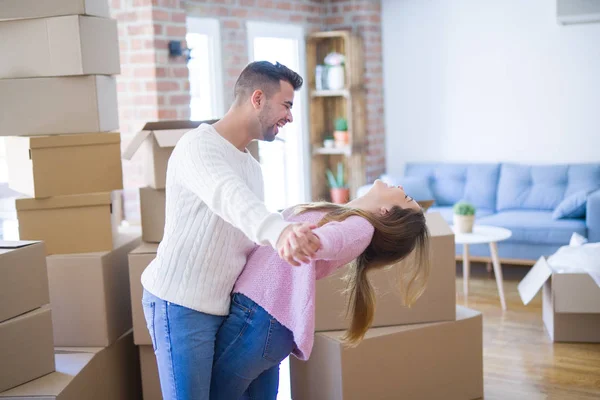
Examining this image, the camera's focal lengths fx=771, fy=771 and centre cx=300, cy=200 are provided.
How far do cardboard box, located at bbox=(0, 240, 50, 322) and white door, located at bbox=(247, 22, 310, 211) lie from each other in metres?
3.47

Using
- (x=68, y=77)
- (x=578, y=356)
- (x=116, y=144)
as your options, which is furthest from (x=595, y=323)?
(x=68, y=77)

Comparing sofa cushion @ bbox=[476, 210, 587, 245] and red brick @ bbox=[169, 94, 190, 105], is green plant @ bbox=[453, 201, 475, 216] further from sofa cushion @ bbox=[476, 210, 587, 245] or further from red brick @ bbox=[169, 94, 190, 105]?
red brick @ bbox=[169, 94, 190, 105]

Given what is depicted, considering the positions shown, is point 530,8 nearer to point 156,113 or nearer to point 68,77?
point 156,113

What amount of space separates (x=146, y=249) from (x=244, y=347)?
1.26 metres

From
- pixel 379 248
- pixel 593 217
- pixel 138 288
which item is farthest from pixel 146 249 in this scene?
pixel 593 217

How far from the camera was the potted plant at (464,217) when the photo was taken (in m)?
5.01

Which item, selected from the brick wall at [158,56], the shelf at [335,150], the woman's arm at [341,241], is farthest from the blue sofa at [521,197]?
the woman's arm at [341,241]

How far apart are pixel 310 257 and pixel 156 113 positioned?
3.25 metres

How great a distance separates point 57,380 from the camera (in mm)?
2619

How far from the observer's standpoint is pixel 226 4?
A: 217 inches

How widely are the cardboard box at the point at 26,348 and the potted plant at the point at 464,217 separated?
120 inches

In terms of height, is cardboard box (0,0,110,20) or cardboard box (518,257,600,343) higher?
cardboard box (0,0,110,20)

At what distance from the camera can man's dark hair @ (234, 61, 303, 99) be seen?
6.54ft

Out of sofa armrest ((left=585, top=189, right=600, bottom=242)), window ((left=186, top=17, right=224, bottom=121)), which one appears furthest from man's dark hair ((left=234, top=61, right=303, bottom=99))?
sofa armrest ((left=585, top=189, right=600, bottom=242))
